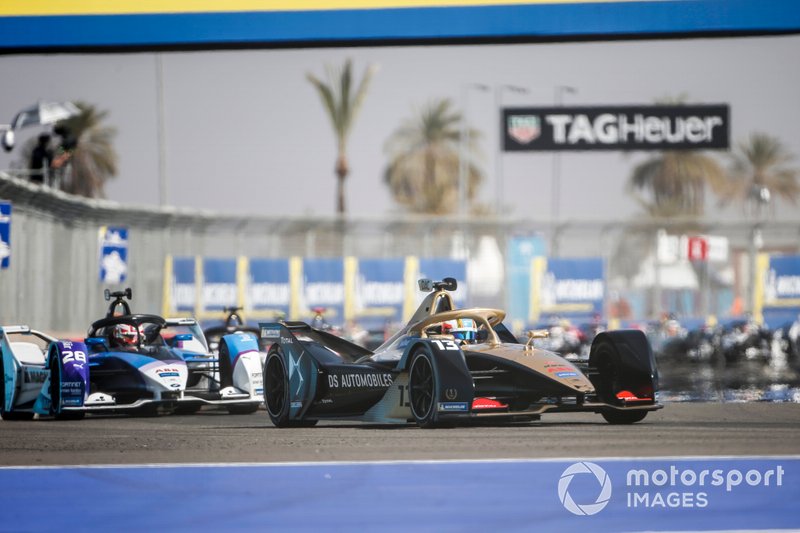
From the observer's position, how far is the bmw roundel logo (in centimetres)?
643

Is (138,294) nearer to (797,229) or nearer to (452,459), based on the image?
(452,459)

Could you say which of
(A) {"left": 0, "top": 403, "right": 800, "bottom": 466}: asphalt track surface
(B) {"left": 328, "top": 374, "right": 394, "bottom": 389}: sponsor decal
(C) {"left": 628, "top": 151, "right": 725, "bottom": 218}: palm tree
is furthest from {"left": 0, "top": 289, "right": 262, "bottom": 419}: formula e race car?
(C) {"left": 628, "top": 151, "right": 725, "bottom": 218}: palm tree

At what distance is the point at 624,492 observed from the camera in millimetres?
6562

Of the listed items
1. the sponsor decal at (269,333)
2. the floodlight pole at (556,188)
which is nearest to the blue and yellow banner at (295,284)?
the floodlight pole at (556,188)

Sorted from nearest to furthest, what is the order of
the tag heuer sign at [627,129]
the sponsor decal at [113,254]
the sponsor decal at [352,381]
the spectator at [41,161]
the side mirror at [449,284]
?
1. the tag heuer sign at [627,129]
2. the spectator at [41,161]
3. the sponsor decal at [113,254]
4. the side mirror at [449,284]
5. the sponsor decal at [352,381]

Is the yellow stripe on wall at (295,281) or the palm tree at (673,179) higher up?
the palm tree at (673,179)

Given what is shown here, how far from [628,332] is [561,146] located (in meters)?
3.61

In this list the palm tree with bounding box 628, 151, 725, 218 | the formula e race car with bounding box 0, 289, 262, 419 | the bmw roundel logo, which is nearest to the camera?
the bmw roundel logo

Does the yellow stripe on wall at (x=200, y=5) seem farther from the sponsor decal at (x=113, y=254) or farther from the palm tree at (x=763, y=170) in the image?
the sponsor decal at (x=113, y=254)

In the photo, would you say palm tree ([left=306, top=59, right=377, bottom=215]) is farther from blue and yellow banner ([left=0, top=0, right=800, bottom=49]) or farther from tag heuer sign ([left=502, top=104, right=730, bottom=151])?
tag heuer sign ([left=502, top=104, right=730, bottom=151])

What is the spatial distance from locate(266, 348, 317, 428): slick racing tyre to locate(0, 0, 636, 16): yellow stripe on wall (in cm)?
539

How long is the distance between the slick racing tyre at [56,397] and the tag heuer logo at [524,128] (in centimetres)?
773

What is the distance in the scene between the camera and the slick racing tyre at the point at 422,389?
1009 cm

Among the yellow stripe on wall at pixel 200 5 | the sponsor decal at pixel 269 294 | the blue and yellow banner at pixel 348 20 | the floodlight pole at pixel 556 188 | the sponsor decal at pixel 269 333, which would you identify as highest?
the yellow stripe on wall at pixel 200 5
